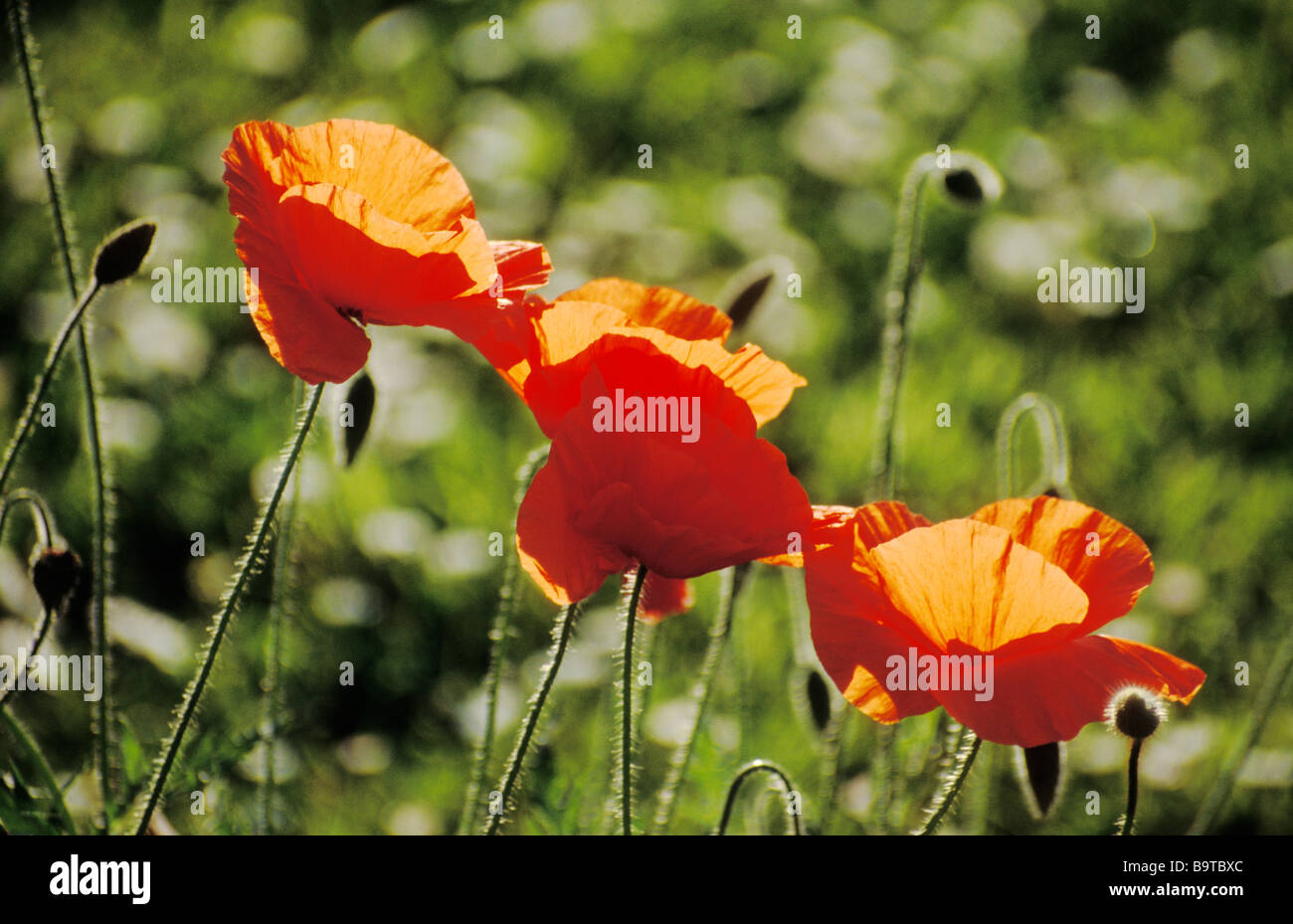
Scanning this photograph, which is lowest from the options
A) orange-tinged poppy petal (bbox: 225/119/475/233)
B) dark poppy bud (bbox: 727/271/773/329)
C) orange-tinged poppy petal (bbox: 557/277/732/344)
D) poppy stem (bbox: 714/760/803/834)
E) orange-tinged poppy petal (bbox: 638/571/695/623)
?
poppy stem (bbox: 714/760/803/834)

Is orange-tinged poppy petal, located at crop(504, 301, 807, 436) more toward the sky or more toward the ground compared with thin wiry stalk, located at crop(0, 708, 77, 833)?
more toward the sky

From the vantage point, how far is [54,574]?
2.55ft

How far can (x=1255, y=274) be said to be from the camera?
2363 millimetres

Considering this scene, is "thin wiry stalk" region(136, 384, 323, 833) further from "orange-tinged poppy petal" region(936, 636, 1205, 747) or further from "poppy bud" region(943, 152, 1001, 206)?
"poppy bud" region(943, 152, 1001, 206)

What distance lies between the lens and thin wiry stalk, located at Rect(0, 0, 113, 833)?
0.77 meters

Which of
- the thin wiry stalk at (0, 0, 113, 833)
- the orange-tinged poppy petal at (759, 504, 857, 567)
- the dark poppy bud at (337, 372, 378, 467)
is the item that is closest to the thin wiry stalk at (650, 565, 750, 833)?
the orange-tinged poppy petal at (759, 504, 857, 567)

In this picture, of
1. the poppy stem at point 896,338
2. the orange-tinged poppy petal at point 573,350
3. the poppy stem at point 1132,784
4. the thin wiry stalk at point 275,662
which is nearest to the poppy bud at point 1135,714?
the poppy stem at point 1132,784

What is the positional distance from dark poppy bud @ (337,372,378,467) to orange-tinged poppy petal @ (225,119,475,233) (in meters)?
0.16

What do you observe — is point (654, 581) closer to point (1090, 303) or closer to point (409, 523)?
point (409, 523)

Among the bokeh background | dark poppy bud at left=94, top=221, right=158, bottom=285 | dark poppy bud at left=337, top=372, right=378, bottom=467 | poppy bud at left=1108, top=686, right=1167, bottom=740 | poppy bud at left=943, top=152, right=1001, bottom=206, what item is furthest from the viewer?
the bokeh background

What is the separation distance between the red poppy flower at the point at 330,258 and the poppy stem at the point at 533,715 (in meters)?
0.17

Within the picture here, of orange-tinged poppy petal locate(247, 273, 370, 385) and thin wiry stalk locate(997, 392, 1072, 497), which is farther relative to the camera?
thin wiry stalk locate(997, 392, 1072, 497)

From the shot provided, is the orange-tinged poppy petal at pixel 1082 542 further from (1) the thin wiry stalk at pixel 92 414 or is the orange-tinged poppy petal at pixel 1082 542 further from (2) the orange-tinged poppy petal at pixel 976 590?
(1) the thin wiry stalk at pixel 92 414
